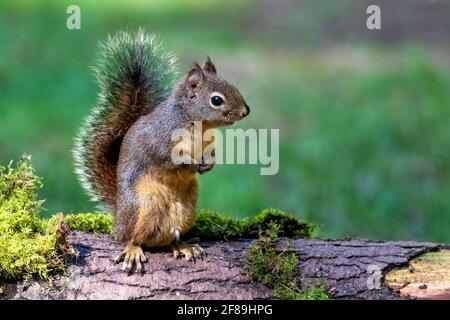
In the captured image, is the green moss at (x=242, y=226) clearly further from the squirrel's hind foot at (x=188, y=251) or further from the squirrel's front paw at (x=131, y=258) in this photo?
the squirrel's front paw at (x=131, y=258)

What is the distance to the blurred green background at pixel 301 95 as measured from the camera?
17.6ft

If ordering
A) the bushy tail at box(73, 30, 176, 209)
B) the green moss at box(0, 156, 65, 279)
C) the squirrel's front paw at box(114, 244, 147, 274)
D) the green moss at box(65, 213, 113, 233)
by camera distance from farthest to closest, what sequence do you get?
the bushy tail at box(73, 30, 176, 209) < the green moss at box(65, 213, 113, 233) < the squirrel's front paw at box(114, 244, 147, 274) < the green moss at box(0, 156, 65, 279)

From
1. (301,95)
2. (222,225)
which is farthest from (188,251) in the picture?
(301,95)

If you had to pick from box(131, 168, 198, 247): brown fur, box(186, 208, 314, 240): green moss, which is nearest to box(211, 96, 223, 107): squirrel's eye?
box(131, 168, 198, 247): brown fur

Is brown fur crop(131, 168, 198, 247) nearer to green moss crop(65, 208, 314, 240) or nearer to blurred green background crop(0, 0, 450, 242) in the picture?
green moss crop(65, 208, 314, 240)

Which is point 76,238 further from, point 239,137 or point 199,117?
point 239,137

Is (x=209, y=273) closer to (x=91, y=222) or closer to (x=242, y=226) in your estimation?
(x=242, y=226)

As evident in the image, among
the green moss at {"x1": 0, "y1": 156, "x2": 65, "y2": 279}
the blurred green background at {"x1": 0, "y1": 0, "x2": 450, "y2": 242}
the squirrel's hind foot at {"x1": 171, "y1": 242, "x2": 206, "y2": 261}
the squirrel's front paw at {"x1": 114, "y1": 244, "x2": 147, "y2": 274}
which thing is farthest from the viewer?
the blurred green background at {"x1": 0, "y1": 0, "x2": 450, "y2": 242}

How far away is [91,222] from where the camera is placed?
3359 millimetres

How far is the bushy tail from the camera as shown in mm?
3453

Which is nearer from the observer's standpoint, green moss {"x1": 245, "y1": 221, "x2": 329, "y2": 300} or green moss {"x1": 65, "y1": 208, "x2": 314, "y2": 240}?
green moss {"x1": 245, "y1": 221, "x2": 329, "y2": 300}

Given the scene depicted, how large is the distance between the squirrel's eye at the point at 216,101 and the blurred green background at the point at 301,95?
1088 mm

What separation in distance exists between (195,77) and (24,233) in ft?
3.08
